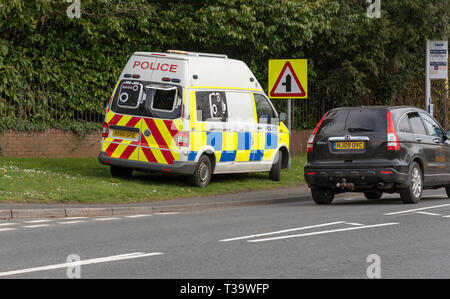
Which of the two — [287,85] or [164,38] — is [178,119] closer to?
[287,85]

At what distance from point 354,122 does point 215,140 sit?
3.65 metres

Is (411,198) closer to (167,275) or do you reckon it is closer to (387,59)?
(167,275)

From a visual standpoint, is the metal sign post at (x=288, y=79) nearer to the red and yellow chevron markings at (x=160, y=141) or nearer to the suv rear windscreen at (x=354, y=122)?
the red and yellow chevron markings at (x=160, y=141)

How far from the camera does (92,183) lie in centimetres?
1652

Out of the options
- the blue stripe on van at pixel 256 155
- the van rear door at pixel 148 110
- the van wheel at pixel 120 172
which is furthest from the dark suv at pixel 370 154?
the van wheel at pixel 120 172

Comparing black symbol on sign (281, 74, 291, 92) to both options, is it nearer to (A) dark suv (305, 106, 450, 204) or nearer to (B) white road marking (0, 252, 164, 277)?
(A) dark suv (305, 106, 450, 204)

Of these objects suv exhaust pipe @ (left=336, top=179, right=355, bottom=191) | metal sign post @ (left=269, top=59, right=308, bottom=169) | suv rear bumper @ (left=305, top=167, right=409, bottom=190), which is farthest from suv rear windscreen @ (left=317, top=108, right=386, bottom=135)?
metal sign post @ (left=269, top=59, right=308, bottom=169)

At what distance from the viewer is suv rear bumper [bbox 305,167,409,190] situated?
48.0 feet

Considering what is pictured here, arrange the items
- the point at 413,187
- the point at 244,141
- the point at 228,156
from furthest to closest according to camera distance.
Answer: the point at 244,141 → the point at 228,156 → the point at 413,187

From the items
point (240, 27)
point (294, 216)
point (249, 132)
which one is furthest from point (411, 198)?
point (240, 27)

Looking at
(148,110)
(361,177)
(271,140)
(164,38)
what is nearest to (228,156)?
(271,140)

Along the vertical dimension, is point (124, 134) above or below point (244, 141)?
above

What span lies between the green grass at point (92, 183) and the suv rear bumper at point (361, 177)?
284 cm
